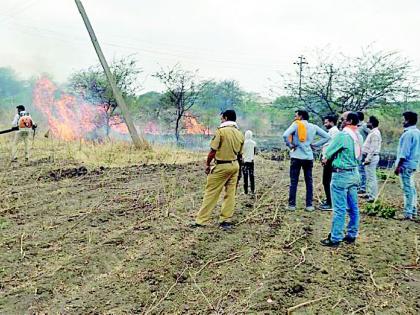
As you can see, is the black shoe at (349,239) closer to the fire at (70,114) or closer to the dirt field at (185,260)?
the dirt field at (185,260)

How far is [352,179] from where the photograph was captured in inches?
239

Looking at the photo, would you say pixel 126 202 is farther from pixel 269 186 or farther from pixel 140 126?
pixel 140 126

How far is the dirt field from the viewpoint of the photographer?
4.36 meters

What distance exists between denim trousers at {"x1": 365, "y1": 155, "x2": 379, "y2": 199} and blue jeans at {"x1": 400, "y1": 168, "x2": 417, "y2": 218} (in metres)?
1.13

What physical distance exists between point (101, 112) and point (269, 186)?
62.8 ft

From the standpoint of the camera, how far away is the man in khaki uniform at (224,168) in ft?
22.8

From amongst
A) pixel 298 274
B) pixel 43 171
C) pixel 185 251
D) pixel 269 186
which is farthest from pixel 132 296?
pixel 43 171

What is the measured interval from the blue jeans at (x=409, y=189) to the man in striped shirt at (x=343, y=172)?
2124 mm

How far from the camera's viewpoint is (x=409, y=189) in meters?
7.88

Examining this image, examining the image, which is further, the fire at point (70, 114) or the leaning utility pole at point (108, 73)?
the fire at point (70, 114)

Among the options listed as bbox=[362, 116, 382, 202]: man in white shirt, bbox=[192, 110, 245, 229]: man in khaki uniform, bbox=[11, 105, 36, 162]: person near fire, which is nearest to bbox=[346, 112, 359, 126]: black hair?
bbox=[192, 110, 245, 229]: man in khaki uniform

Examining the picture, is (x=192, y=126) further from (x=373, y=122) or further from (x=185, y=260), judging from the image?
(x=185, y=260)

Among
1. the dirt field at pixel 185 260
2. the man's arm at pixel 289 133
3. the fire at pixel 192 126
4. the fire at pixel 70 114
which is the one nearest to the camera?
the dirt field at pixel 185 260

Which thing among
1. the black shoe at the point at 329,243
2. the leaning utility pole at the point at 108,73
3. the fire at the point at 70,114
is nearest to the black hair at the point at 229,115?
the black shoe at the point at 329,243
